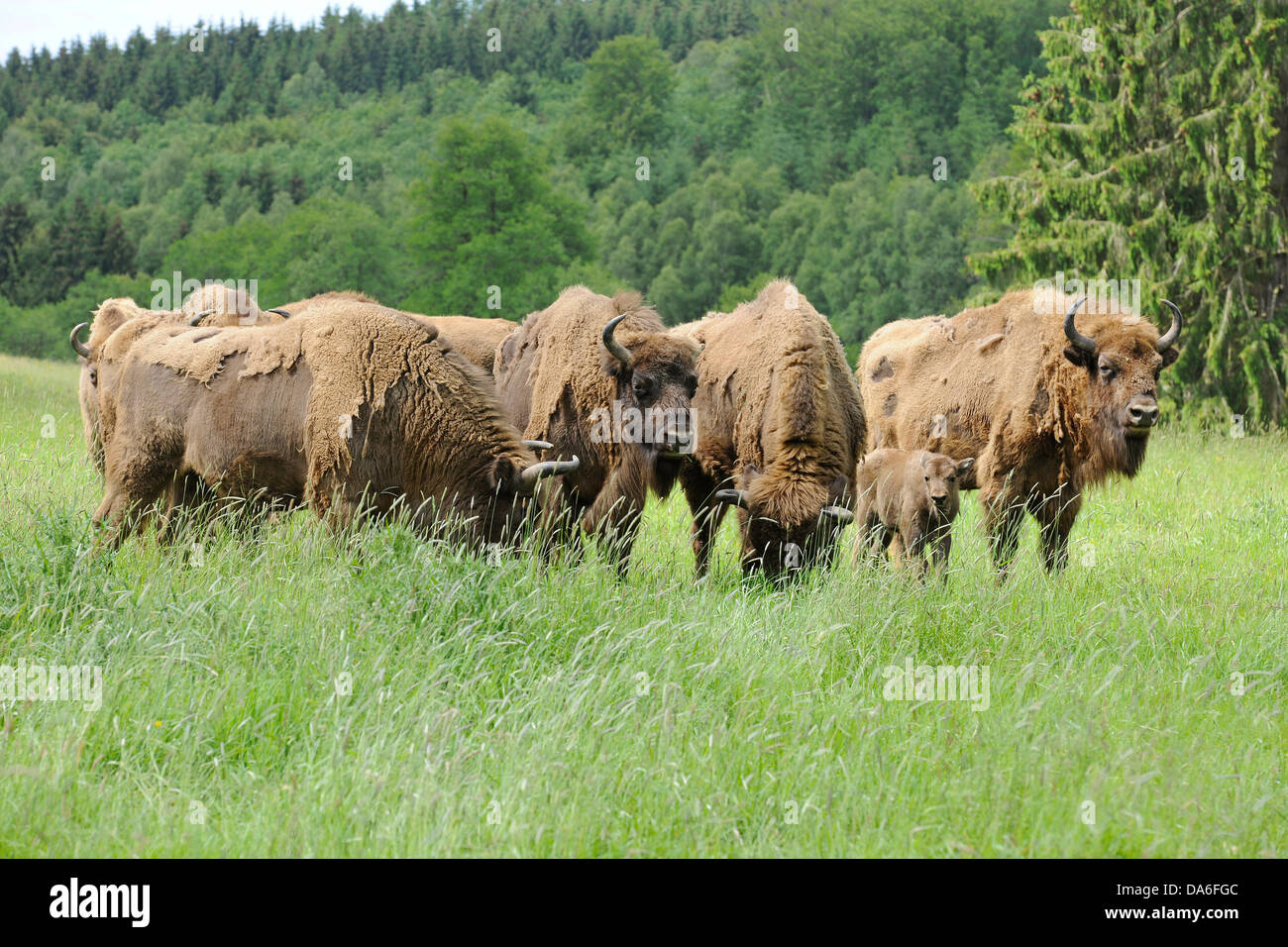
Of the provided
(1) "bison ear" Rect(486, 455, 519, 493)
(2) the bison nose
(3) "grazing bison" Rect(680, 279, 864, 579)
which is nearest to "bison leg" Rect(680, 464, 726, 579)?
(3) "grazing bison" Rect(680, 279, 864, 579)

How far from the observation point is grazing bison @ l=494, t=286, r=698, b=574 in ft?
23.9

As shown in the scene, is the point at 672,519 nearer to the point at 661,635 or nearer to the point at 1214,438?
the point at 661,635

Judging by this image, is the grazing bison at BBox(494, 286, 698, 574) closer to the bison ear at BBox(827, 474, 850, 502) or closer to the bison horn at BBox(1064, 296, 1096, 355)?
the bison ear at BBox(827, 474, 850, 502)

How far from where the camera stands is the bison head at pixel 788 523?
22.4 feet

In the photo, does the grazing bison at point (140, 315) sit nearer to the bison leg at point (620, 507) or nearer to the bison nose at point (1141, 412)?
the bison leg at point (620, 507)

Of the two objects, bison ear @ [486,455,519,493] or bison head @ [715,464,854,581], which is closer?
bison ear @ [486,455,519,493]

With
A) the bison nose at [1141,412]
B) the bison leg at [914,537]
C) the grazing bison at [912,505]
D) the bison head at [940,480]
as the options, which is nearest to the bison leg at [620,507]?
the grazing bison at [912,505]

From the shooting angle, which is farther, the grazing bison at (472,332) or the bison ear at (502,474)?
the grazing bison at (472,332)

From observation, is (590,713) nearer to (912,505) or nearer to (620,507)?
(620,507)

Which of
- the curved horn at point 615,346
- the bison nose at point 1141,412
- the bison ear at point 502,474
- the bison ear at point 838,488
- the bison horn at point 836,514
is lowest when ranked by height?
the bison horn at point 836,514

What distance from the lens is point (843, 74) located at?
82875 mm

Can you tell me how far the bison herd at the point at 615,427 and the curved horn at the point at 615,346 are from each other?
0.01 m

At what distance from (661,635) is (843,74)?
84.7m

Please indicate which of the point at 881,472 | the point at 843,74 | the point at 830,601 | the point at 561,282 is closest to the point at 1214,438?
the point at 881,472
